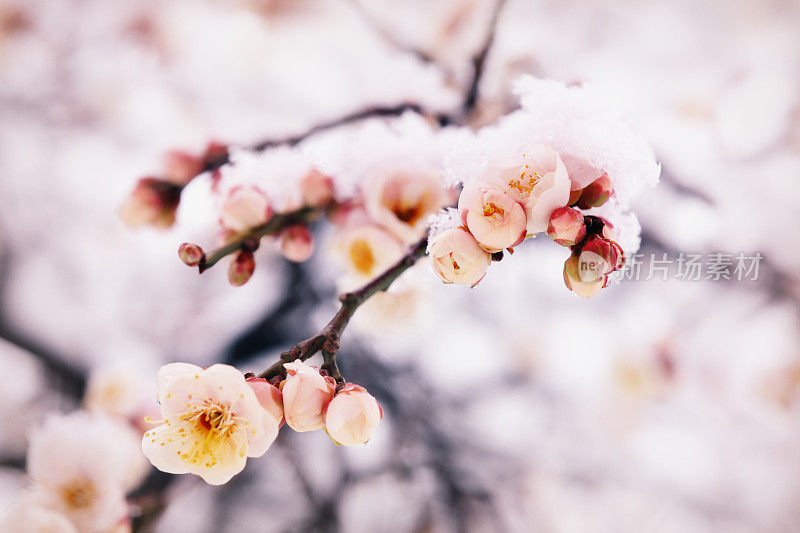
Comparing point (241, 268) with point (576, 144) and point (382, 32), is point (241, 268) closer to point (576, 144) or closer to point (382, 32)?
point (576, 144)

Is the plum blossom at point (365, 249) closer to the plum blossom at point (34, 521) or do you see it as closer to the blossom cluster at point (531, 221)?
the blossom cluster at point (531, 221)

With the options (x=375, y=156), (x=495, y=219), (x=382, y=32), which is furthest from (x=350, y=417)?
(x=382, y=32)

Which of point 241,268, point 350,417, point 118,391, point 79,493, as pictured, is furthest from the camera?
point 118,391

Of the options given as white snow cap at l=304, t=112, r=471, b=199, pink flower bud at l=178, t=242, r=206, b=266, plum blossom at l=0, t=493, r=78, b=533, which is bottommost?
plum blossom at l=0, t=493, r=78, b=533

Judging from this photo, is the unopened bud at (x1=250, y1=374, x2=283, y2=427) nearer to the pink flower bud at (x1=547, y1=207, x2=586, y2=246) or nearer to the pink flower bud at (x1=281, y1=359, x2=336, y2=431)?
the pink flower bud at (x1=281, y1=359, x2=336, y2=431)

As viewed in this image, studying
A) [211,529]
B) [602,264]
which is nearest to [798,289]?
[602,264]

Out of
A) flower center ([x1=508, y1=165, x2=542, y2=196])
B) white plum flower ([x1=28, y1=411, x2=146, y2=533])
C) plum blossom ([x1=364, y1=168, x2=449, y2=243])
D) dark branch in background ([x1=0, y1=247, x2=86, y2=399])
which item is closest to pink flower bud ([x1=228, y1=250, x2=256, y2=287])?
plum blossom ([x1=364, y1=168, x2=449, y2=243])

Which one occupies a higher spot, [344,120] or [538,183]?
[538,183]
